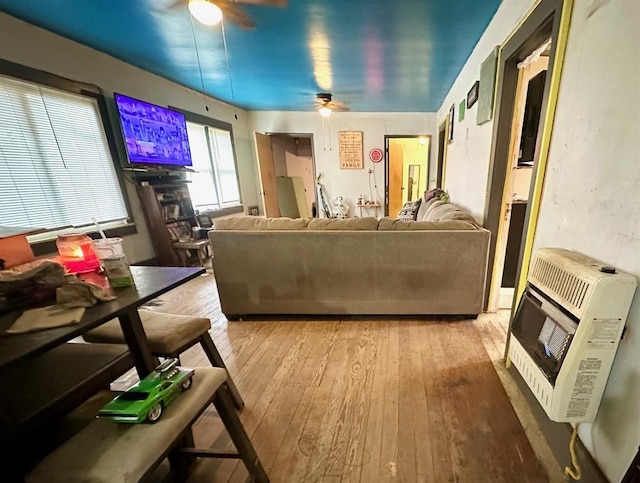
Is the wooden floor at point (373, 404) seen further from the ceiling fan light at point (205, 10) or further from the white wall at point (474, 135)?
the ceiling fan light at point (205, 10)

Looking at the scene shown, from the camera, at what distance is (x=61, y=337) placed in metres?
0.58

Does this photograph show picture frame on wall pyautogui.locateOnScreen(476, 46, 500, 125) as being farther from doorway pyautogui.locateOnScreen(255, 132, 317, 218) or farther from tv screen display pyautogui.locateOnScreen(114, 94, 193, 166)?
doorway pyautogui.locateOnScreen(255, 132, 317, 218)

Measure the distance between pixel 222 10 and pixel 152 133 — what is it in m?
1.80

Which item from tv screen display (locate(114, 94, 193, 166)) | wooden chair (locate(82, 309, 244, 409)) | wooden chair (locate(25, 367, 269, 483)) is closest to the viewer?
wooden chair (locate(25, 367, 269, 483))

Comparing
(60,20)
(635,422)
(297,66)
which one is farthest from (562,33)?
(60,20)

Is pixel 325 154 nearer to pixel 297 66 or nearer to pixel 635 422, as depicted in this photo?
pixel 297 66

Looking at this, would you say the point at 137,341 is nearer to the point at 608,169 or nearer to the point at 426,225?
the point at 608,169

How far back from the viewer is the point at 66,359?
87cm

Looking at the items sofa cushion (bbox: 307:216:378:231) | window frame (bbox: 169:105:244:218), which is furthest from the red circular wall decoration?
sofa cushion (bbox: 307:216:378:231)

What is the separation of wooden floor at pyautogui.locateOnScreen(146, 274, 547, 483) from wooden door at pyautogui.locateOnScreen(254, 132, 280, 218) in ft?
10.6

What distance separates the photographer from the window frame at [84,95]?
206 cm

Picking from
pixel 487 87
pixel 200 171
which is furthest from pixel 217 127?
pixel 487 87

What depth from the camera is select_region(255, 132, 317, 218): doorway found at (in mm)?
4910

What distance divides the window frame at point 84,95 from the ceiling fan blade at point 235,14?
5.43 feet
